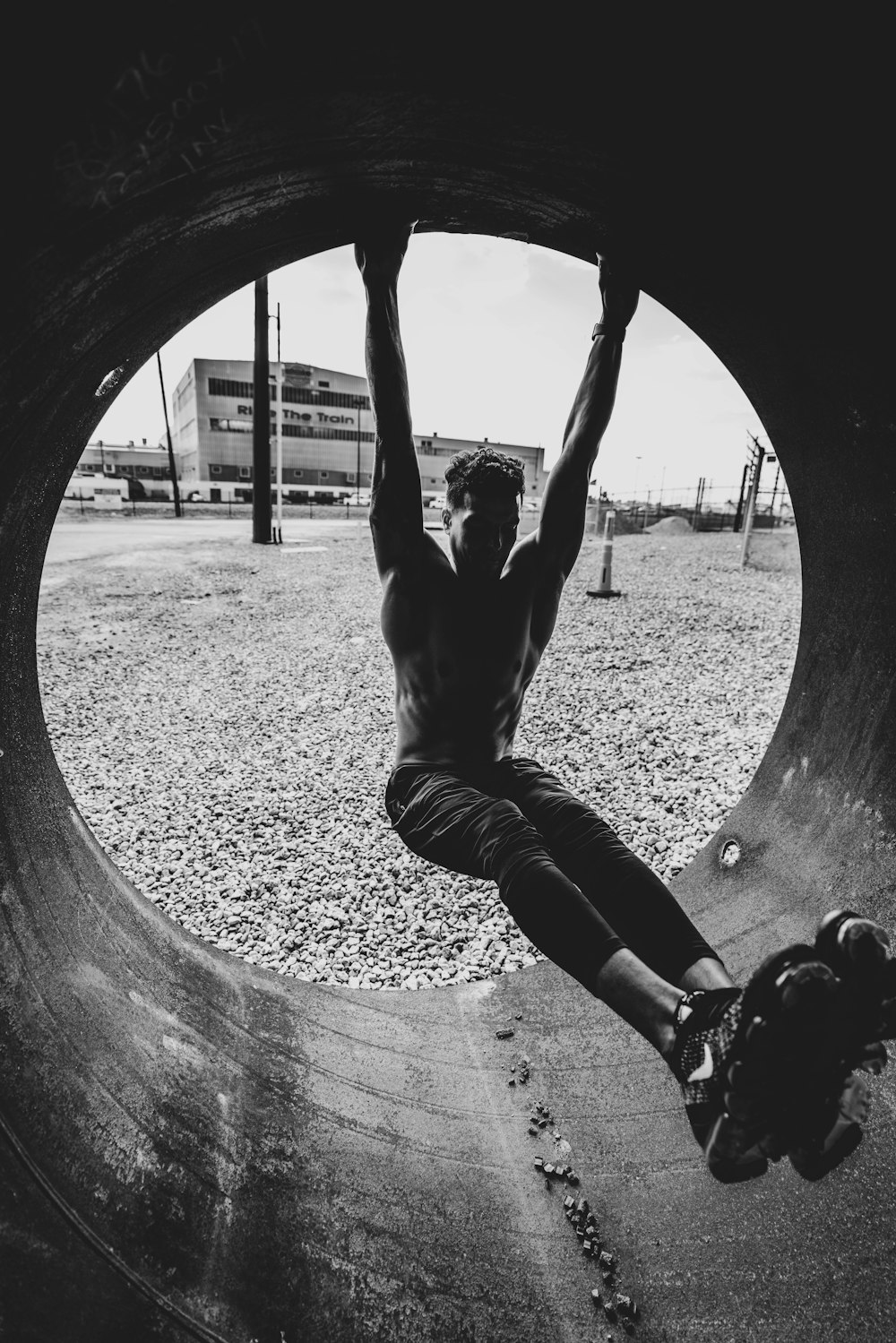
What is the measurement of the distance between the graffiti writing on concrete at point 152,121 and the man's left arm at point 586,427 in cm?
153

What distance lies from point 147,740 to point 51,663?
279 centimetres

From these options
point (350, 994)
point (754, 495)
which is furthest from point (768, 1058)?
point (754, 495)

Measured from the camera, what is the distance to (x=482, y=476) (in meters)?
2.48

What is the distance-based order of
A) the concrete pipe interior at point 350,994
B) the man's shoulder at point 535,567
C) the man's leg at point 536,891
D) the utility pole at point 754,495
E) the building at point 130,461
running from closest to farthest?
the concrete pipe interior at point 350,994 → the man's leg at point 536,891 → the man's shoulder at point 535,567 → the utility pole at point 754,495 → the building at point 130,461

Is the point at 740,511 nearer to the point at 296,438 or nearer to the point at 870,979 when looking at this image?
the point at 870,979

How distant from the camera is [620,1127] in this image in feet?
7.87

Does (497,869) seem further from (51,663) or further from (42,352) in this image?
(51,663)

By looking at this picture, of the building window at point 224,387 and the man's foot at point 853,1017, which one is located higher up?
the building window at point 224,387

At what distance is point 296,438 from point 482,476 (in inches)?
2857

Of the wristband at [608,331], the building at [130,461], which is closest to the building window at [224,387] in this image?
the building at [130,461]

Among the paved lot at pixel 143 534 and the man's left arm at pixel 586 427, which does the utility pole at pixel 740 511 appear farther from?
the man's left arm at pixel 586 427

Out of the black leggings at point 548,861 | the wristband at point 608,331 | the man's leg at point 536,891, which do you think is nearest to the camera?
the man's leg at point 536,891

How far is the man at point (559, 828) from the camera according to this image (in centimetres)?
127

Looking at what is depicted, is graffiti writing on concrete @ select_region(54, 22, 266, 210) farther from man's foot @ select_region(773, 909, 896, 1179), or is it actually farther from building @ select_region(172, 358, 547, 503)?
building @ select_region(172, 358, 547, 503)
